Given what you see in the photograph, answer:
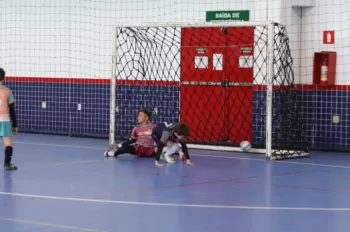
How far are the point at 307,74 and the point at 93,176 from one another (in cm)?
603

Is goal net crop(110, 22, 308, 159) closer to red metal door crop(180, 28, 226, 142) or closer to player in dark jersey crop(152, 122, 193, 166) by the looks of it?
red metal door crop(180, 28, 226, 142)

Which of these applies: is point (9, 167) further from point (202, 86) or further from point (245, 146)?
→ point (202, 86)

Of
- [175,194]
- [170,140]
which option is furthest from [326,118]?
[175,194]

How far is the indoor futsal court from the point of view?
9.50m

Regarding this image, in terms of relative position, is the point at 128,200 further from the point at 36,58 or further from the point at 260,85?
the point at 36,58

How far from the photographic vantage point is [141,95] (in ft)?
59.3

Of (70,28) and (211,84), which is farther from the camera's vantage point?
(70,28)

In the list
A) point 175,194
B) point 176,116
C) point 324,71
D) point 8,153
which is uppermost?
point 324,71

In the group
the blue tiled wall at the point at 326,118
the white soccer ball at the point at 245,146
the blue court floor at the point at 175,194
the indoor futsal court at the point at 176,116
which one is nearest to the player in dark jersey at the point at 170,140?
the indoor futsal court at the point at 176,116

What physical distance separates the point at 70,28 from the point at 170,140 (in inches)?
243

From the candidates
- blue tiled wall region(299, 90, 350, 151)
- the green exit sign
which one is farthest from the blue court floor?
the green exit sign

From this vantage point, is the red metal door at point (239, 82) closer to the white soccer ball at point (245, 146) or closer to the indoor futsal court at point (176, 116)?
the indoor futsal court at point (176, 116)

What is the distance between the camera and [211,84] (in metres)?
17.2

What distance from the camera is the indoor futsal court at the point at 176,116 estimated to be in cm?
950
